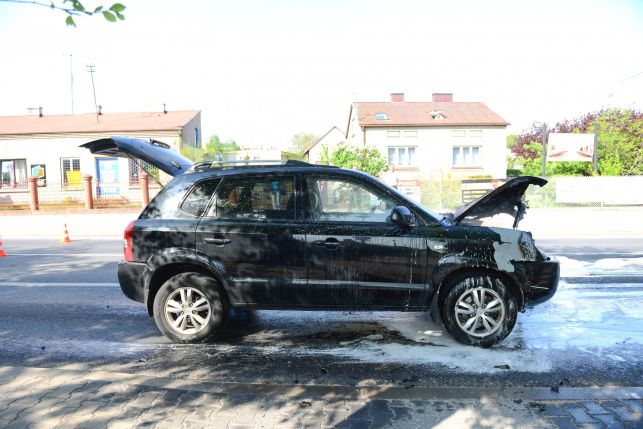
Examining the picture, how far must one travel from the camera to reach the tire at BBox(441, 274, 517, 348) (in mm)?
4965

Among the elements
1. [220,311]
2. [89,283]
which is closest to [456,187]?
[89,283]

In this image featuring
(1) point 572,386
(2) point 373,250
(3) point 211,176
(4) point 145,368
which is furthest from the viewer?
(3) point 211,176

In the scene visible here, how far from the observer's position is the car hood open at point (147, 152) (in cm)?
597

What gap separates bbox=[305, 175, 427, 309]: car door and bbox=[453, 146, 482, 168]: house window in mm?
31942

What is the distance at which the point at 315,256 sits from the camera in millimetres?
4984

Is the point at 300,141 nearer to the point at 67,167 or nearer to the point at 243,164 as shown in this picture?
the point at 67,167

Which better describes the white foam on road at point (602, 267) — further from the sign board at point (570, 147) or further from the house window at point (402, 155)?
the house window at point (402, 155)

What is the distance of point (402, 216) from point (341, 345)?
1.49 metres

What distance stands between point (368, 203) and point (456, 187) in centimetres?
1703

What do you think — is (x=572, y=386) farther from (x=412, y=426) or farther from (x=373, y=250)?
(x=373, y=250)

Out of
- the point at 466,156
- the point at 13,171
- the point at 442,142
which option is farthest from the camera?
the point at 466,156

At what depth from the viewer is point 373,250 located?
4.94 m

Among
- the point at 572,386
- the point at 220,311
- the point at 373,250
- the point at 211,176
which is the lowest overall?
the point at 572,386

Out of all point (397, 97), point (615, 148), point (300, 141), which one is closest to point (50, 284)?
point (615, 148)
